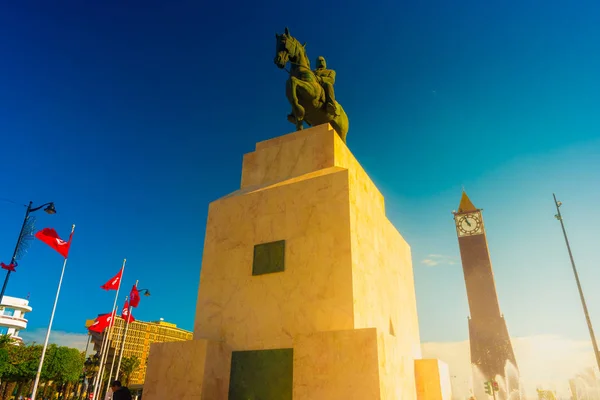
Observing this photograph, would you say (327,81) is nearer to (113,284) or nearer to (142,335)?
(113,284)

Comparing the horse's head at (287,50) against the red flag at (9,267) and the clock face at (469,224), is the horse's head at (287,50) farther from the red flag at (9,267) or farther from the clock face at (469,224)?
the clock face at (469,224)

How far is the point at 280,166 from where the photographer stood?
10.1 m

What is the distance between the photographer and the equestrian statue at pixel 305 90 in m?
10.5

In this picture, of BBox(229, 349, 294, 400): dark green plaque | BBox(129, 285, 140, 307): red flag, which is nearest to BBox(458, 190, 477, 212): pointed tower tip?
BBox(129, 285, 140, 307): red flag

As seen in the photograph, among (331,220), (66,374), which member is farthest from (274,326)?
(66,374)

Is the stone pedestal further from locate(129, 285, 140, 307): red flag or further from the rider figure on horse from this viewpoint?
locate(129, 285, 140, 307): red flag

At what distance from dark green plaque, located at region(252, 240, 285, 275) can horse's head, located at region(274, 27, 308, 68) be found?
512 centimetres

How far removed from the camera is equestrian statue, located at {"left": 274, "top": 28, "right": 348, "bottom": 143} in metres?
10.5

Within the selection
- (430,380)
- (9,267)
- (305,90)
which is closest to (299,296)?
(430,380)

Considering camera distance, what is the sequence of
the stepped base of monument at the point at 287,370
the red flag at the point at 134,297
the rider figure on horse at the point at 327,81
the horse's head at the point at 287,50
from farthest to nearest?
1. the red flag at the point at 134,297
2. the rider figure on horse at the point at 327,81
3. the horse's head at the point at 287,50
4. the stepped base of monument at the point at 287,370

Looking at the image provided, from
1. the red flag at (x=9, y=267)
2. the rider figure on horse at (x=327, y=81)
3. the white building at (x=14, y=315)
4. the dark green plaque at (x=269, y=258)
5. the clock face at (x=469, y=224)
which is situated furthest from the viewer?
the white building at (x=14, y=315)

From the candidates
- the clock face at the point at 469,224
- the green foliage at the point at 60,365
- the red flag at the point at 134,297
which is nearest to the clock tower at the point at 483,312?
the clock face at the point at 469,224

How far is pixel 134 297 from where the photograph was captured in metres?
27.5

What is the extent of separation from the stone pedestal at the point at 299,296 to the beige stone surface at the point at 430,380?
511 mm
